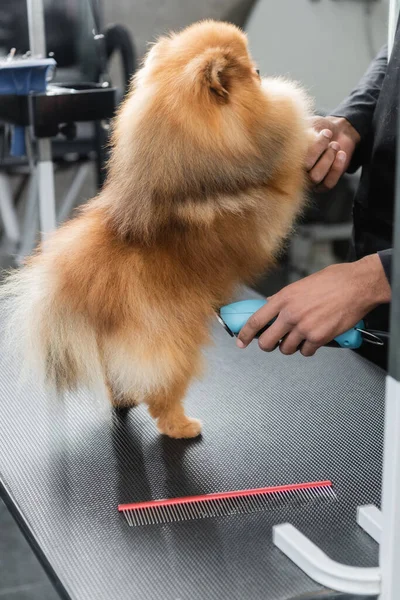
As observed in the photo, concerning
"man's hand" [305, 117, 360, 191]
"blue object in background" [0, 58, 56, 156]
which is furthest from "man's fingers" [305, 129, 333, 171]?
"blue object in background" [0, 58, 56, 156]

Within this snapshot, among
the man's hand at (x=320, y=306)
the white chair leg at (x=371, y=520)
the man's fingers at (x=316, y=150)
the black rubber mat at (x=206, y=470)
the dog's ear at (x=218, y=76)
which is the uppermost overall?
the dog's ear at (x=218, y=76)

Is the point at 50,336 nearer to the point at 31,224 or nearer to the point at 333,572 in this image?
the point at 333,572

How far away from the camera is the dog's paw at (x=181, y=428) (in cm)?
90

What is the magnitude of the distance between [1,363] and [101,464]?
1.09 feet

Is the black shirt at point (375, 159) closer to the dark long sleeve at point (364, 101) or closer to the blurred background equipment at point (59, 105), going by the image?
the dark long sleeve at point (364, 101)

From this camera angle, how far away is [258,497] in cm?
80

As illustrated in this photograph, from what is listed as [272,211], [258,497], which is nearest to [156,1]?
[272,211]

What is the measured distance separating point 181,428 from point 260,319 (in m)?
0.18

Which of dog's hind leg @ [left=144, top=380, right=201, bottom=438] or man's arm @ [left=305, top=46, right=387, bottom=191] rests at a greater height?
man's arm @ [left=305, top=46, right=387, bottom=191]

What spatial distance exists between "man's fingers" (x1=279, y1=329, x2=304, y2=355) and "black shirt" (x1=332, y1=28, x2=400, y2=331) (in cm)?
33

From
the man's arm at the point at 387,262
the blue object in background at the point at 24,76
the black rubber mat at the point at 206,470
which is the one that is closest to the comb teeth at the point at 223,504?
the black rubber mat at the point at 206,470

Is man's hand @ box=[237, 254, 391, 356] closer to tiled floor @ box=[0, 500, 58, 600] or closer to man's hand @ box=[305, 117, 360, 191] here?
man's hand @ box=[305, 117, 360, 191]

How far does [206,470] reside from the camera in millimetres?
853

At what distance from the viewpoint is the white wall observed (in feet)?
7.77
